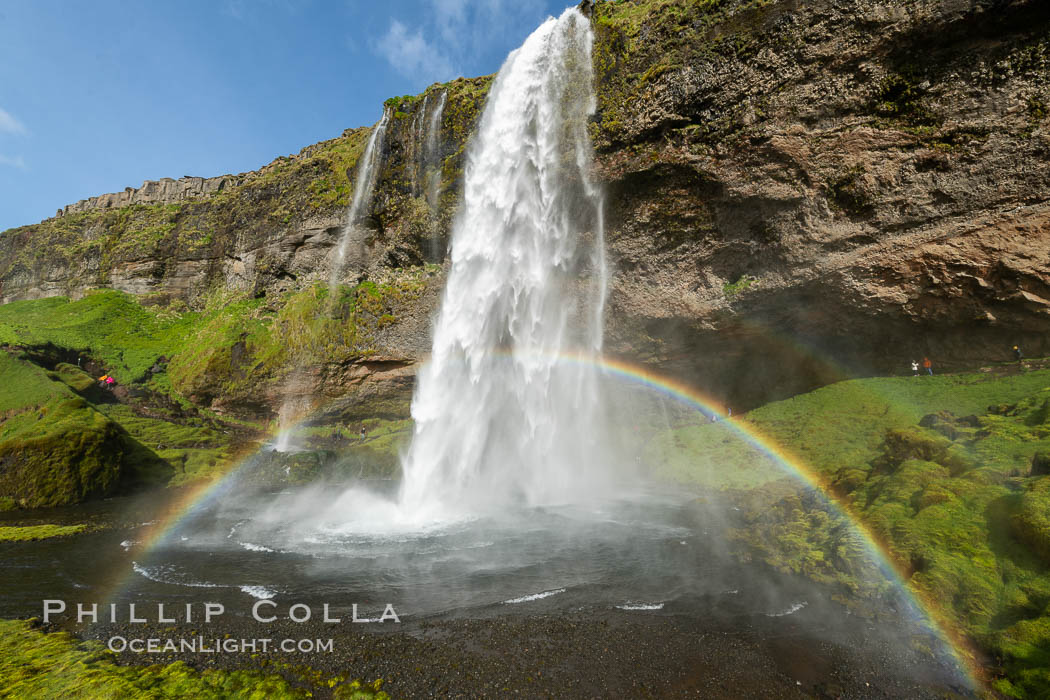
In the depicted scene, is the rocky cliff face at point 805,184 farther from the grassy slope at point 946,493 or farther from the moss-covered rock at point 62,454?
the moss-covered rock at point 62,454

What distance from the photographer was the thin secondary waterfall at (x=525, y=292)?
20.7m

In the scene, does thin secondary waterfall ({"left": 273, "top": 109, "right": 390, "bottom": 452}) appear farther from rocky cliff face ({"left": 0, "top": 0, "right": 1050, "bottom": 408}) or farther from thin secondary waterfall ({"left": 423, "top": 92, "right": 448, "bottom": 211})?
thin secondary waterfall ({"left": 423, "top": 92, "right": 448, "bottom": 211})

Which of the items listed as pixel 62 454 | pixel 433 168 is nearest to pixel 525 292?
pixel 433 168

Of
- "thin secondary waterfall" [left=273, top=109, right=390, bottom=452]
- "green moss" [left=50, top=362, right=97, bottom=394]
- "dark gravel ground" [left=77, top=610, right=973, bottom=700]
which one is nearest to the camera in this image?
"dark gravel ground" [left=77, top=610, right=973, bottom=700]


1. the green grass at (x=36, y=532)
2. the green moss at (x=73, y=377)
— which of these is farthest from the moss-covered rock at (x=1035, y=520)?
the green moss at (x=73, y=377)

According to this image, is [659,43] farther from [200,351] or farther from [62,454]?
[200,351]

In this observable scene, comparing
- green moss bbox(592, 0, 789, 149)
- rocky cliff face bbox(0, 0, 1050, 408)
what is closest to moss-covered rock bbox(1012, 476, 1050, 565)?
rocky cliff face bbox(0, 0, 1050, 408)

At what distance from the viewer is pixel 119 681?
5133mm

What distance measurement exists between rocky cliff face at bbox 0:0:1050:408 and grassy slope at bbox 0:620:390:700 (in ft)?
62.7

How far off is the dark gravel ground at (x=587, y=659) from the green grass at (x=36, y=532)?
8918 mm

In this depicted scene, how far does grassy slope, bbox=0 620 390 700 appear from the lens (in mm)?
4977

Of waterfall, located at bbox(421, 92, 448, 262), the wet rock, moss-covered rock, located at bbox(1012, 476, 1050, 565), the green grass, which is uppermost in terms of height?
waterfall, located at bbox(421, 92, 448, 262)

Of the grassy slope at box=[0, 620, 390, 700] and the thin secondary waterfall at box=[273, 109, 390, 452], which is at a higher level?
the thin secondary waterfall at box=[273, 109, 390, 452]

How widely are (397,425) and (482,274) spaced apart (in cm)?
1200
